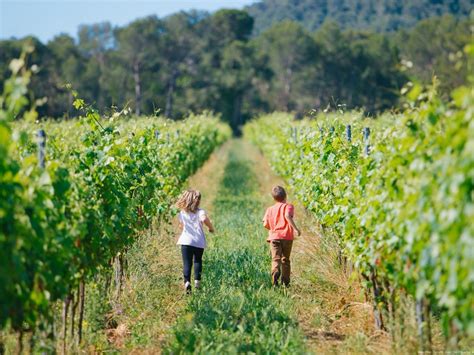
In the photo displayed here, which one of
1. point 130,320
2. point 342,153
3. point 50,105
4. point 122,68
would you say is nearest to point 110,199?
point 130,320

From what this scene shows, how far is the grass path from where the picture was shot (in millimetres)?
5680

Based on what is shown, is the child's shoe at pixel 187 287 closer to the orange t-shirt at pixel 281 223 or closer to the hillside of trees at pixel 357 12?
the orange t-shirt at pixel 281 223

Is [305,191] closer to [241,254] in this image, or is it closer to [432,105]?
[241,254]

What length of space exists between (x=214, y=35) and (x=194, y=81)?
318 inches

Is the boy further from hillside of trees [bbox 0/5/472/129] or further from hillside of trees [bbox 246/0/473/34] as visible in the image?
hillside of trees [bbox 246/0/473/34]

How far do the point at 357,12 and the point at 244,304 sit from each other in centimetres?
12852

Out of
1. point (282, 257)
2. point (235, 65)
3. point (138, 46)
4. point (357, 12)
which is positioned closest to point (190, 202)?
point (282, 257)

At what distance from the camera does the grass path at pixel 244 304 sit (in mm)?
5680

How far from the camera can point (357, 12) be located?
423 feet

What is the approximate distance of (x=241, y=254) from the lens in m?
8.99

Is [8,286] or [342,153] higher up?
[342,153]

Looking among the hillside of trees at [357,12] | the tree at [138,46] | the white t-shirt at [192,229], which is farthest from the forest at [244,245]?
the hillside of trees at [357,12]

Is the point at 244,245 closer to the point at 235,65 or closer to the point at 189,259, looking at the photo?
the point at 189,259

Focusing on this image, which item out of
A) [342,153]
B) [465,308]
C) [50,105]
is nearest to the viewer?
[465,308]
